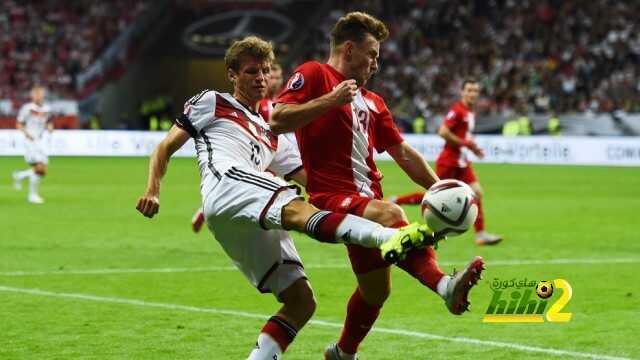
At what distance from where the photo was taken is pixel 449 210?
5.68 meters

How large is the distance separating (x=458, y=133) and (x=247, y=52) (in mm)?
9901

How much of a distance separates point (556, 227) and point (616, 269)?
5.36 meters

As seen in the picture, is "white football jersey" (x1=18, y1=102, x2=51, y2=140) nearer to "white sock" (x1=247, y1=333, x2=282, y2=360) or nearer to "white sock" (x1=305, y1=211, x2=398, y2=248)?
"white sock" (x1=247, y1=333, x2=282, y2=360)

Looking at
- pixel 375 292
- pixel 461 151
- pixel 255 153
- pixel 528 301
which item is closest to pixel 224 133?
pixel 255 153

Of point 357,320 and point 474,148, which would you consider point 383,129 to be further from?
point 474,148

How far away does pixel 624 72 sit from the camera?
42.0 metres

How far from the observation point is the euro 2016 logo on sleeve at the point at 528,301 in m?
10.1

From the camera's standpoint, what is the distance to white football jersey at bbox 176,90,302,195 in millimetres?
6727

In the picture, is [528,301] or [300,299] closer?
[300,299]

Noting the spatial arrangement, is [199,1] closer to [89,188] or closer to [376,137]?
[89,188]

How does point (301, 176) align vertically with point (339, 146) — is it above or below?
below

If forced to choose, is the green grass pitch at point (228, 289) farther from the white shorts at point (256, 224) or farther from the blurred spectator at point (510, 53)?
the blurred spectator at point (510, 53)

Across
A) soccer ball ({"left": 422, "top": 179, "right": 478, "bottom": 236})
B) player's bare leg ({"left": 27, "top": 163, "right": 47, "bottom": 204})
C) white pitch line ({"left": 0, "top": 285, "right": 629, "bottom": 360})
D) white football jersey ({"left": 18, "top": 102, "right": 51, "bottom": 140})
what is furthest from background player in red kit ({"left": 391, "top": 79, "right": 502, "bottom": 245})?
white football jersey ({"left": 18, "top": 102, "right": 51, "bottom": 140})

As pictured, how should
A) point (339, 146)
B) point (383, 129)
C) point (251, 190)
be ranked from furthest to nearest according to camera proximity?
point (383, 129)
point (339, 146)
point (251, 190)
